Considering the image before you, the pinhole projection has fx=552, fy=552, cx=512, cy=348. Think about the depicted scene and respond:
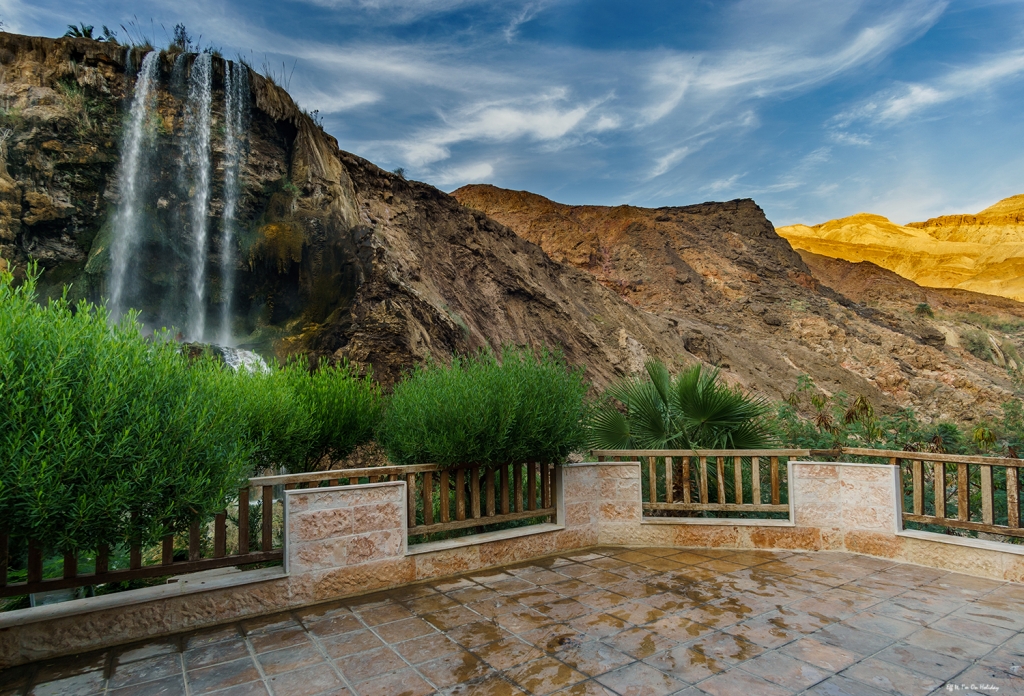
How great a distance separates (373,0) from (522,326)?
12572 mm

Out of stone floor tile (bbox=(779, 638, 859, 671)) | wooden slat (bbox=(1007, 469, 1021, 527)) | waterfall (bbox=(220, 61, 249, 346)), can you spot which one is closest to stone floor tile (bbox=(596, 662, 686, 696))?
stone floor tile (bbox=(779, 638, 859, 671))

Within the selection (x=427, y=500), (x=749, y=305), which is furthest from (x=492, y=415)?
(x=749, y=305)

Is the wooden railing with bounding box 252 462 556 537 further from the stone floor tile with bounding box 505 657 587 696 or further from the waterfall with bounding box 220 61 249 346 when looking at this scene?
the waterfall with bounding box 220 61 249 346

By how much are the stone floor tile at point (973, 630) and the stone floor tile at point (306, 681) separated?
12.8 feet

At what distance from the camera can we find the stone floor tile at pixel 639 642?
3400 mm

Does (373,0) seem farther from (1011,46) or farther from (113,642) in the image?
(1011,46)

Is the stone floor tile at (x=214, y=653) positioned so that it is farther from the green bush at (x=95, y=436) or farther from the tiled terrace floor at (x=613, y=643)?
the green bush at (x=95, y=436)

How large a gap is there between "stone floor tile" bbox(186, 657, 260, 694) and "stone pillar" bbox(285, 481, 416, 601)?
98 centimetres

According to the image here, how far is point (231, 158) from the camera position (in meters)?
17.0

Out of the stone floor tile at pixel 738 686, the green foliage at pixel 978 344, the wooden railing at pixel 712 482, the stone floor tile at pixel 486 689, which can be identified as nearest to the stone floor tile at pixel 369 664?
the stone floor tile at pixel 486 689

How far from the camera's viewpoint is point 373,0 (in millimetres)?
17047

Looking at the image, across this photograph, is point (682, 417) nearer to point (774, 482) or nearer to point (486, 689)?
point (774, 482)

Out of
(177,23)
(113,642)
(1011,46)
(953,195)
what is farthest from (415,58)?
(953,195)

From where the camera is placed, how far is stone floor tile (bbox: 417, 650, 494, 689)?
3.10 m
